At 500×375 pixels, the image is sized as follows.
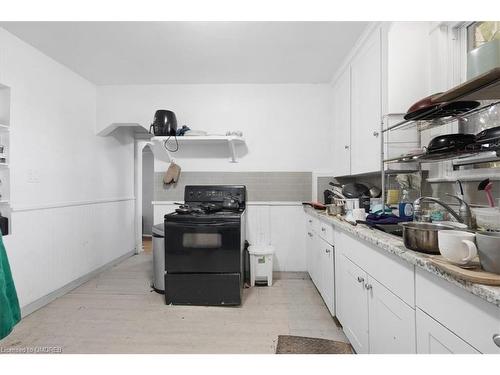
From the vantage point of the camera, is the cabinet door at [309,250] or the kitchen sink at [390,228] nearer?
the kitchen sink at [390,228]

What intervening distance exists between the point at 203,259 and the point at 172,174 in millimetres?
1241

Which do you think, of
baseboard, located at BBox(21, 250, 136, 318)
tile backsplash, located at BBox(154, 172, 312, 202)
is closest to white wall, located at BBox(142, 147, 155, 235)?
baseboard, located at BBox(21, 250, 136, 318)

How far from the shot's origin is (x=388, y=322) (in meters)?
1.09

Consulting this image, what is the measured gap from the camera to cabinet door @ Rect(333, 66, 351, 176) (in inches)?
94.3

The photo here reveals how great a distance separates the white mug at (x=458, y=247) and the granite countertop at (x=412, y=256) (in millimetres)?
55

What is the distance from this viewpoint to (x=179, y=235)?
2.18 metres

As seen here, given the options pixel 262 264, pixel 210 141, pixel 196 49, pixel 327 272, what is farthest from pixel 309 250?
pixel 196 49

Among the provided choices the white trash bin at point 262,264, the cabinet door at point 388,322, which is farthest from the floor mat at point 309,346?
the white trash bin at point 262,264

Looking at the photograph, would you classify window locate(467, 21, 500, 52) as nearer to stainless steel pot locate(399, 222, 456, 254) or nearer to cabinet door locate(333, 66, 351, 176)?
cabinet door locate(333, 66, 351, 176)

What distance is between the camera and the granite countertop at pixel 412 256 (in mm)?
605

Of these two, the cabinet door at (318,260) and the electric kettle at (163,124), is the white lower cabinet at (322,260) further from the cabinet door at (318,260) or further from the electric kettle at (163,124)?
the electric kettle at (163,124)

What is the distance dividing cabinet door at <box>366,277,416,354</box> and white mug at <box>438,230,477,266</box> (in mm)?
296

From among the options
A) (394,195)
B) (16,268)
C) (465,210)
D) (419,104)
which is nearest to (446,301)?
(465,210)

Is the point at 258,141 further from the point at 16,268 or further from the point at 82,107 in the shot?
the point at 16,268
